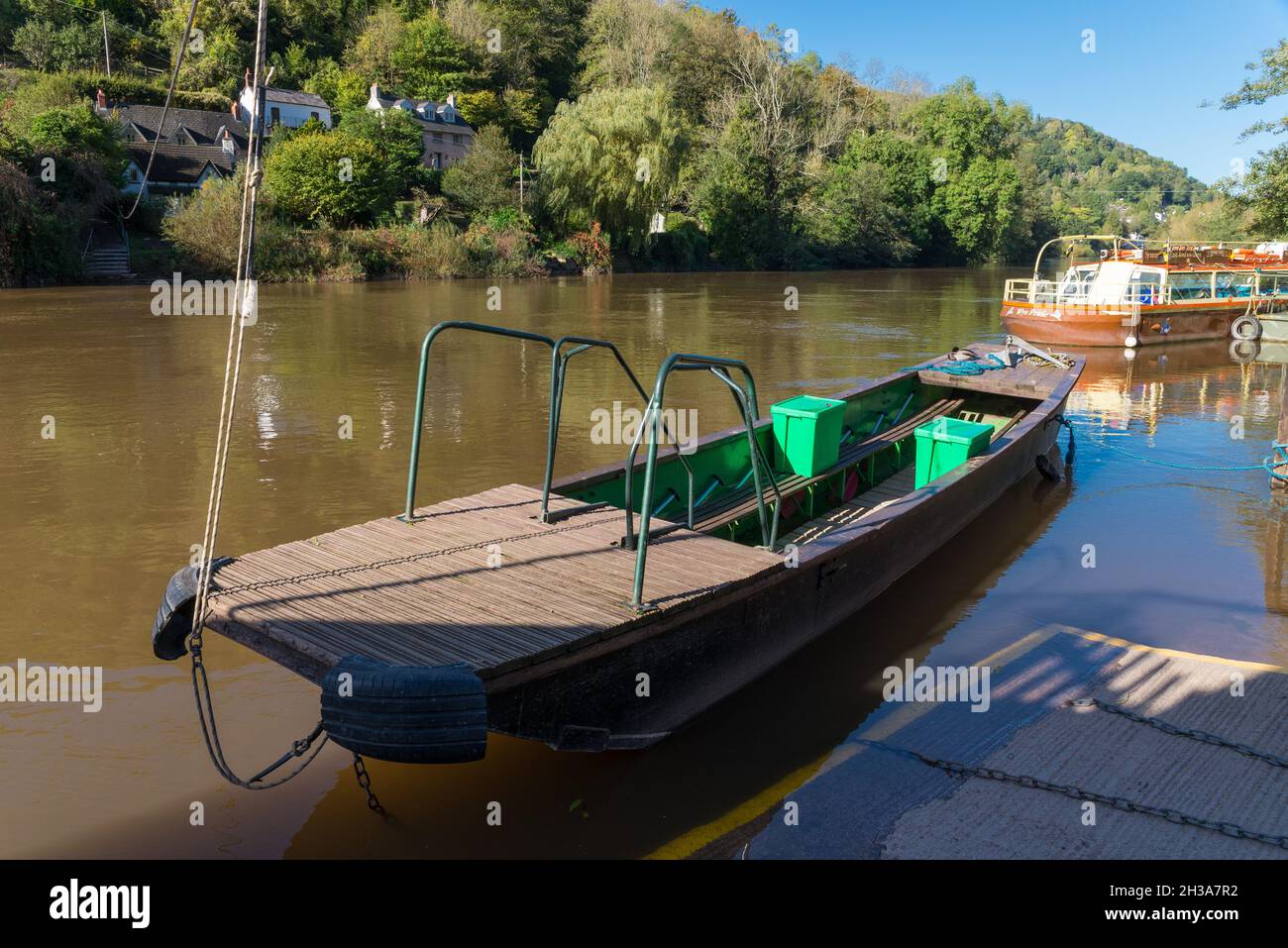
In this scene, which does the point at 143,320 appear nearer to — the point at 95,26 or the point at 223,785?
the point at 223,785

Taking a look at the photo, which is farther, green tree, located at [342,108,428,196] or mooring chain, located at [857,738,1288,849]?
green tree, located at [342,108,428,196]

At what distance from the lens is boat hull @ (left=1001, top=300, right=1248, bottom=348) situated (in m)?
23.9

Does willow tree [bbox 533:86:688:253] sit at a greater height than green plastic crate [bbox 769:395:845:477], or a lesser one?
greater

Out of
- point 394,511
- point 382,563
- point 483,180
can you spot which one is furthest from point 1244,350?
point 483,180

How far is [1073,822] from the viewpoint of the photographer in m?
4.43

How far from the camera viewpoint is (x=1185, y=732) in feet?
17.5

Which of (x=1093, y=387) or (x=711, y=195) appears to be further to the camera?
(x=711, y=195)

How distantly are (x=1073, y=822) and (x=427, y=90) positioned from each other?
65447mm

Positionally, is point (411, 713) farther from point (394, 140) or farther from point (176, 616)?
point (394, 140)

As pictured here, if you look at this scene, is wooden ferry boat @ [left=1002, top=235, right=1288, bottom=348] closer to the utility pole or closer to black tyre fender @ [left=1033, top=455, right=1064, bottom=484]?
black tyre fender @ [left=1033, top=455, right=1064, bottom=484]

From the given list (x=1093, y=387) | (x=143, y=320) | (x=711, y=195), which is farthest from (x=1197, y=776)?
(x=711, y=195)

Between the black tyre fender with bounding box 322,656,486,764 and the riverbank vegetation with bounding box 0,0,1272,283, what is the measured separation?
22145mm

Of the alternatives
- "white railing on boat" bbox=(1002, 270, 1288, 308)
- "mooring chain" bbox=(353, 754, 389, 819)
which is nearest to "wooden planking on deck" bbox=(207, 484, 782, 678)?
"mooring chain" bbox=(353, 754, 389, 819)
